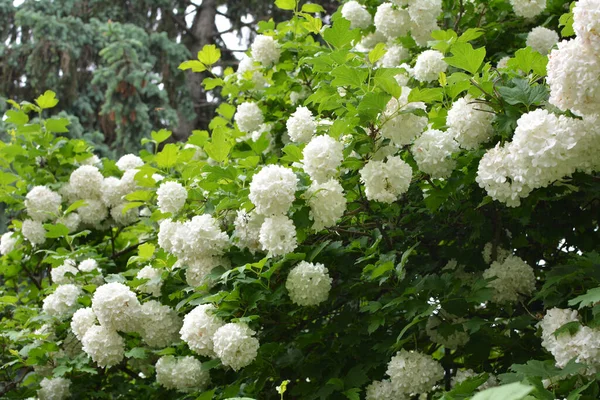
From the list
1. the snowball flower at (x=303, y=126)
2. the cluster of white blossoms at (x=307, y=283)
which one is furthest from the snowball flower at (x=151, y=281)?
the snowball flower at (x=303, y=126)

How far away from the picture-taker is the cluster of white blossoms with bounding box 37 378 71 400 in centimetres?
362

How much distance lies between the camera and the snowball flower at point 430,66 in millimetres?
3066

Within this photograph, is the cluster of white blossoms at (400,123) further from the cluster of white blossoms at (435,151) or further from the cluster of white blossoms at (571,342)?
the cluster of white blossoms at (571,342)

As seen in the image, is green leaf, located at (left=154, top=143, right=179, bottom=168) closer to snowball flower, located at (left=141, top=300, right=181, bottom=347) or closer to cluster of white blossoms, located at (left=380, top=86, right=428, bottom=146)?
snowball flower, located at (left=141, top=300, right=181, bottom=347)

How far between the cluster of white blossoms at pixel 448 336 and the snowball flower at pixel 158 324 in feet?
3.58

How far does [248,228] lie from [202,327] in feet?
1.33

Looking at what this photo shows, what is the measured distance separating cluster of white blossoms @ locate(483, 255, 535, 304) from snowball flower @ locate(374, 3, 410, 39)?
4.26 ft

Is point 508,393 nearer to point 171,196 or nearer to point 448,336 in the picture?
point 448,336

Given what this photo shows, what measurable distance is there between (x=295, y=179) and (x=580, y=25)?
3.43 feet

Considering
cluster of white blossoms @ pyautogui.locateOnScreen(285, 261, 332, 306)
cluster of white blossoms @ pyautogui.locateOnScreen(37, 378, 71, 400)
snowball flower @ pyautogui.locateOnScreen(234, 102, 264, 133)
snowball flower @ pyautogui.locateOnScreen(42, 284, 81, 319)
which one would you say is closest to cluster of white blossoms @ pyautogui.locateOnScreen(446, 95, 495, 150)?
cluster of white blossoms @ pyautogui.locateOnScreen(285, 261, 332, 306)

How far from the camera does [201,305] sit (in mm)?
2816

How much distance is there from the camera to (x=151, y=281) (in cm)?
317

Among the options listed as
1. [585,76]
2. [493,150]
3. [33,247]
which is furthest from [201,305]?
[33,247]

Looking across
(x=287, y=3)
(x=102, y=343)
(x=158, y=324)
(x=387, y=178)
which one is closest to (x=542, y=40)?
(x=287, y=3)
